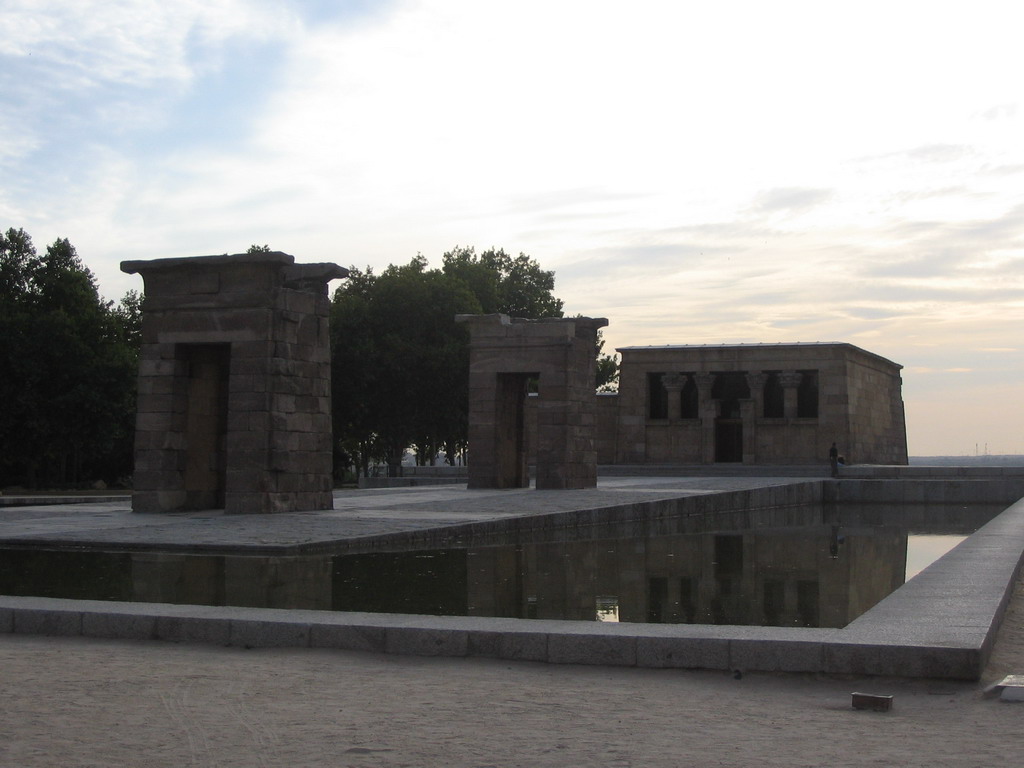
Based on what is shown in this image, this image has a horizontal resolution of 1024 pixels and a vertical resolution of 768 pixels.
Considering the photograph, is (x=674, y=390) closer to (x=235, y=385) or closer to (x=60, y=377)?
(x=60, y=377)

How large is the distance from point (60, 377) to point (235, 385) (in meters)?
30.2

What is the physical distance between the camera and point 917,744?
524 cm

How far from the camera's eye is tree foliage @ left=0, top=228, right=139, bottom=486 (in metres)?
44.5

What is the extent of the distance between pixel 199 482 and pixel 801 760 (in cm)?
1543

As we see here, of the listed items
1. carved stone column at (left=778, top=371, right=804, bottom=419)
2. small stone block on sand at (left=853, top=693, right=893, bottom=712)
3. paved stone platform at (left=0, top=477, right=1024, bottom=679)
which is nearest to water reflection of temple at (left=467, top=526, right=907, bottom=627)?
paved stone platform at (left=0, top=477, right=1024, bottom=679)

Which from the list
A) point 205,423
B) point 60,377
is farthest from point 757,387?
point 205,423

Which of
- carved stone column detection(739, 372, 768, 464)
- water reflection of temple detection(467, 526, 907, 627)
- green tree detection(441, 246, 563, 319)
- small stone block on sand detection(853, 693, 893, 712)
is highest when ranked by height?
green tree detection(441, 246, 563, 319)

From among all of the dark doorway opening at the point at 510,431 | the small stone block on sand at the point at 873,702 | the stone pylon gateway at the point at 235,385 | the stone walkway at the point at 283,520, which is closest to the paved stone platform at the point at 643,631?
the small stone block on sand at the point at 873,702

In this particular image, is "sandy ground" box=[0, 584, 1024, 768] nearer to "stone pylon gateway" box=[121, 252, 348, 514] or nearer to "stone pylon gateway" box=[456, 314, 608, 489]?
"stone pylon gateway" box=[121, 252, 348, 514]

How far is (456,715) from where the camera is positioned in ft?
19.0

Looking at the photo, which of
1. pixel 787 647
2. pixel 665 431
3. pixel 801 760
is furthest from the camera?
pixel 665 431

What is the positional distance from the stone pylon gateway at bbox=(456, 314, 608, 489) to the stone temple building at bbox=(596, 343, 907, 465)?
20.1 metres

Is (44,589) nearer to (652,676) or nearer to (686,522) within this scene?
(652,676)

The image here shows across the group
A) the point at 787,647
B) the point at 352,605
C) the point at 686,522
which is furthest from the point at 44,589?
the point at 686,522
